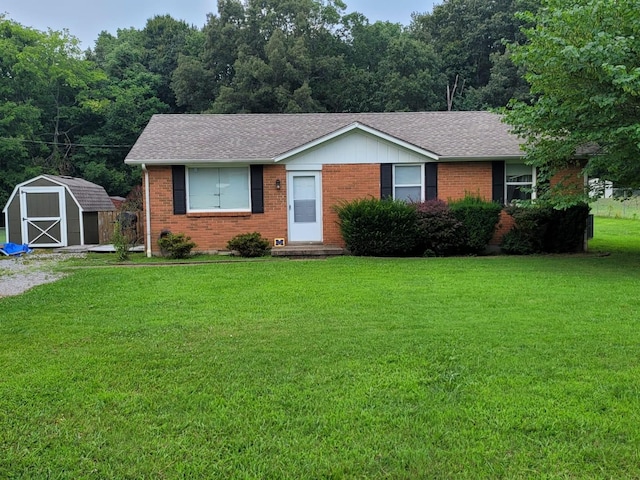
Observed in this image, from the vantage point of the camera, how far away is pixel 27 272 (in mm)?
10656

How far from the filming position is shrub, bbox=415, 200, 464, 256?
474 inches

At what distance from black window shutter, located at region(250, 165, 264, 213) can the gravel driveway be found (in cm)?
506

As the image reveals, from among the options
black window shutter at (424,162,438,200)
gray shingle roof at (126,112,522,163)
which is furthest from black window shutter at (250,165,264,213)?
black window shutter at (424,162,438,200)

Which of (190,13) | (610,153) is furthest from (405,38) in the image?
(610,153)

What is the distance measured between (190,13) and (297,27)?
14661 millimetres

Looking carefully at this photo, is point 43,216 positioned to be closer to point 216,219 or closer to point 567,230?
point 216,219

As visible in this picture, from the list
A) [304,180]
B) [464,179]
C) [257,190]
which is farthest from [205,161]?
[464,179]

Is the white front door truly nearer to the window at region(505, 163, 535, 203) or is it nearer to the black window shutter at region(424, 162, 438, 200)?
the black window shutter at region(424, 162, 438, 200)

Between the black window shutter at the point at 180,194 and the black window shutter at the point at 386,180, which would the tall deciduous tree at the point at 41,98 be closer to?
the black window shutter at the point at 180,194

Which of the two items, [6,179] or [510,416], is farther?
[6,179]

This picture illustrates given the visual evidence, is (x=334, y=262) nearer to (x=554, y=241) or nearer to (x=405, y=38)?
(x=554, y=241)

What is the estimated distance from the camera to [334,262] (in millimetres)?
11086

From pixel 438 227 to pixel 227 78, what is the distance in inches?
1302

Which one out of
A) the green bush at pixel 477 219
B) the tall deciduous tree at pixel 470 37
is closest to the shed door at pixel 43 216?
the green bush at pixel 477 219
